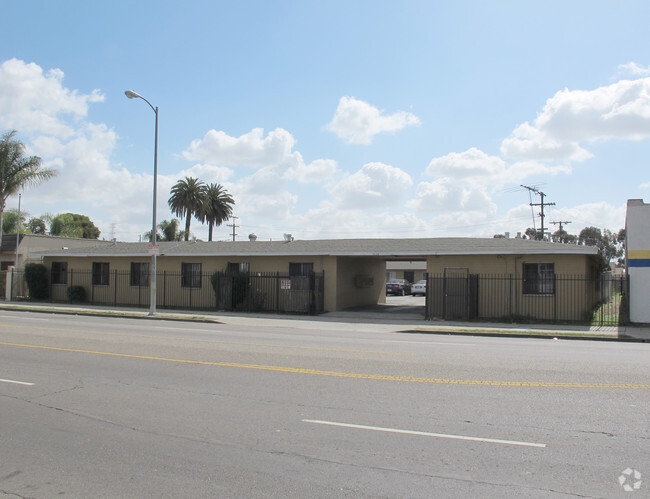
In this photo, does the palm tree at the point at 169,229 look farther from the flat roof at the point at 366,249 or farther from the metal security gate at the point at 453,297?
the metal security gate at the point at 453,297

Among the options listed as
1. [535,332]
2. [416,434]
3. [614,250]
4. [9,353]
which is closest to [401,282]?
[535,332]

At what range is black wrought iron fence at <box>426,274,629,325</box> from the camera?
21703 millimetres

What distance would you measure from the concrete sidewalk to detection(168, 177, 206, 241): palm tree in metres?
34.6

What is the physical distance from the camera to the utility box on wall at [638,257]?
68.5 ft

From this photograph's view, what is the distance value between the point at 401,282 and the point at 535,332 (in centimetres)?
2977

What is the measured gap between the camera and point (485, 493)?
171 inches

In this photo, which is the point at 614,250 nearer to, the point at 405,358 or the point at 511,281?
the point at 511,281

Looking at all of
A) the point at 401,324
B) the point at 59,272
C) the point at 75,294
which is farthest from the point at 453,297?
the point at 59,272

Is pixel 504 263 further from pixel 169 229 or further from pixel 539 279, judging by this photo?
pixel 169 229

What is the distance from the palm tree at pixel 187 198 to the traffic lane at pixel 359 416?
52.7 m

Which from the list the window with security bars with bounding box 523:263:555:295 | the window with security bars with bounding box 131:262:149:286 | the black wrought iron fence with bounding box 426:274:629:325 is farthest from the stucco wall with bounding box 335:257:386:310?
the window with security bars with bounding box 131:262:149:286

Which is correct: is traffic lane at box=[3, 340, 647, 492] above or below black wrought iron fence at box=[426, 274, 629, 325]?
below

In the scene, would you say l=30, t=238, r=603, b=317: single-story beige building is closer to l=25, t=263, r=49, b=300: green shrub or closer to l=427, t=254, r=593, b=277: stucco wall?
l=427, t=254, r=593, b=277: stucco wall

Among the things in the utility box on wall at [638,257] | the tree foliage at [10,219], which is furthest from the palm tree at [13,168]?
the utility box on wall at [638,257]
